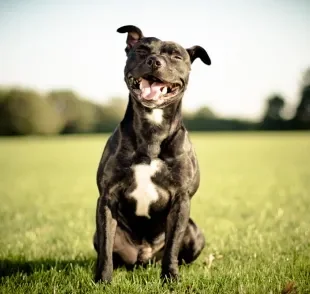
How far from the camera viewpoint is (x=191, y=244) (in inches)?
185

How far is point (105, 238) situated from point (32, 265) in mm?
1222

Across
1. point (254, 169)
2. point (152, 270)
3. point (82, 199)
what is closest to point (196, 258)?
point (152, 270)

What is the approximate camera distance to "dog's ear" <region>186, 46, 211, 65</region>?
15.1 feet

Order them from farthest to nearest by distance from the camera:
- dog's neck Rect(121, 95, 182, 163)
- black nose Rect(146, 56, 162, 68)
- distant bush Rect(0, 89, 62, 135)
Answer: distant bush Rect(0, 89, 62, 135) → dog's neck Rect(121, 95, 182, 163) → black nose Rect(146, 56, 162, 68)

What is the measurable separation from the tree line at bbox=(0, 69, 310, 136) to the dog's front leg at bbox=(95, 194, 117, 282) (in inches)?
2369

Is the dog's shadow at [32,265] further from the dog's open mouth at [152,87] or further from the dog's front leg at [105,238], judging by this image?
the dog's open mouth at [152,87]

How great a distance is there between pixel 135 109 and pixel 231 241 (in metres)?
2.54

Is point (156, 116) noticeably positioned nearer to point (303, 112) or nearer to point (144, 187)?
point (144, 187)

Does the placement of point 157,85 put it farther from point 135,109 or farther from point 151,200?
point 151,200

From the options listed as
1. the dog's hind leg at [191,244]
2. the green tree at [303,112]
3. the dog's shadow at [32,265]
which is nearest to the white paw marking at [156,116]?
the dog's hind leg at [191,244]

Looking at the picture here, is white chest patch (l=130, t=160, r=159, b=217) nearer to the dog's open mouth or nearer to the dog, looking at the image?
the dog

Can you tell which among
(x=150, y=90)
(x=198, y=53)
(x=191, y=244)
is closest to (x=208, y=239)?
(x=191, y=244)

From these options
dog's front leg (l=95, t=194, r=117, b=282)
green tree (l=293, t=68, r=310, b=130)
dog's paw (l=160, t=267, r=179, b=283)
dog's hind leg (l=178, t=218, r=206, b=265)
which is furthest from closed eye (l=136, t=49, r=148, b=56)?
green tree (l=293, t=68, r=310, b=130)

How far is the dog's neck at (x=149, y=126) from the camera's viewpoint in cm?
413
